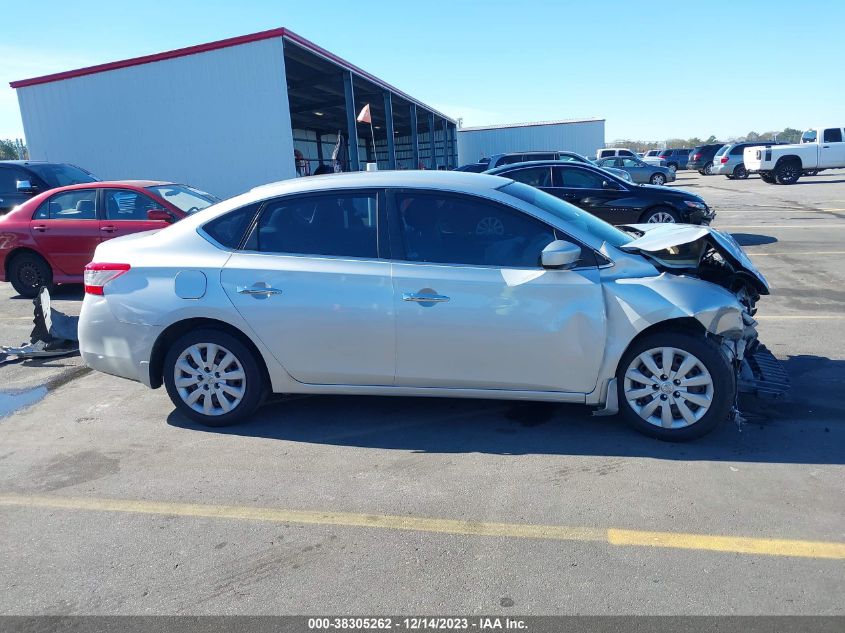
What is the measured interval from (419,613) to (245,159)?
16131 mm

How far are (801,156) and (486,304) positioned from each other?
90.7 feet

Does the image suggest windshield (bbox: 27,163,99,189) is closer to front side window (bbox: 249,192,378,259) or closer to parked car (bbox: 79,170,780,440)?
parked car (bbox: 79,170,780,440)

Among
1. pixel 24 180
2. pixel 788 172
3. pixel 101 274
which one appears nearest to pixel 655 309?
pixel 101 274

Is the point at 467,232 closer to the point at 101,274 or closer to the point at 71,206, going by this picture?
the point at 101,274

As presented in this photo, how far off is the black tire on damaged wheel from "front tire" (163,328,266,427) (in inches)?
98.1

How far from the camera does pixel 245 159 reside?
1695 centimetres

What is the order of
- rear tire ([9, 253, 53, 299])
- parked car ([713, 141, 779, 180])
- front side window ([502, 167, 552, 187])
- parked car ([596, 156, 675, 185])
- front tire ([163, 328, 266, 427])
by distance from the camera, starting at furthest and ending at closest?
parked car ([713, 141, 779, 180])
parked car ([596, 156, 675, 185])
front side window ([502, 167, 552, 187])
rear tire ([9, 253, 53, 299])
front tire ([163, 328, 266, 427])

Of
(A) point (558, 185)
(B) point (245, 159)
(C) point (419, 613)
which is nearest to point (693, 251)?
(C) point (419, 613)

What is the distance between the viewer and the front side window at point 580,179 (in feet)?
38.3

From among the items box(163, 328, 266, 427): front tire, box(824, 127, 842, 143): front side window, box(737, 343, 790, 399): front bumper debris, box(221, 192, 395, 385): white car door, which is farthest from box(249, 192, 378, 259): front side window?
box(824, 127, 842, 143): front side window

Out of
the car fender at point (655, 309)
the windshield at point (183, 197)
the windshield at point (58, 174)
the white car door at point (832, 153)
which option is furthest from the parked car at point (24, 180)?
the white car door at point (832, 153)

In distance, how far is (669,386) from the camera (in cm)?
390

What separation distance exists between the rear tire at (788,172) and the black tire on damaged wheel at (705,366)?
2646 cm

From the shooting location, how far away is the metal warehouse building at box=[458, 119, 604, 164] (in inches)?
1829
